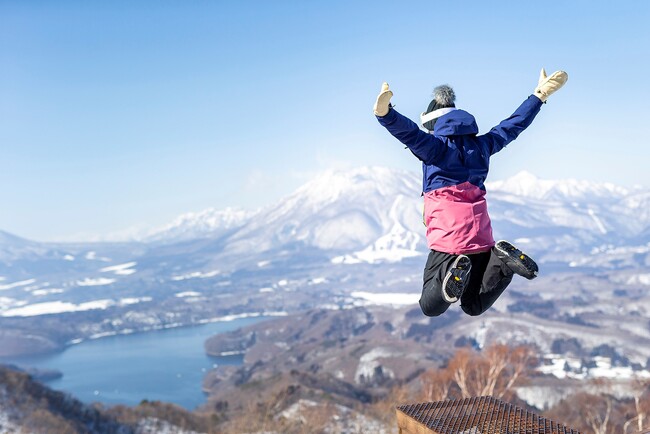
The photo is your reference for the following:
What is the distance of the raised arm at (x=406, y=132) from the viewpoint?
3.52 metres

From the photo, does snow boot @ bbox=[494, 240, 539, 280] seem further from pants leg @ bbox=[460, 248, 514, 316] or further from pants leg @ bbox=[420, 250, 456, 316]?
pants leg @ bbox=[420, 250, 456, 316]

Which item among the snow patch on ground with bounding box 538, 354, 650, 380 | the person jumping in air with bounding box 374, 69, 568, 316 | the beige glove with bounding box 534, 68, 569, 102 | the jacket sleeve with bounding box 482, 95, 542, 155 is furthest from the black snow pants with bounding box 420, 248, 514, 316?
the snow patch on ground with bounding box 538, 354, 650, 380

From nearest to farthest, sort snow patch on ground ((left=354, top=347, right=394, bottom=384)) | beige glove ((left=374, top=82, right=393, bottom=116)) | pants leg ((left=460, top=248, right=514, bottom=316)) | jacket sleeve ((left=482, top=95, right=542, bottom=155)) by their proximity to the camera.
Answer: beige glove ((left=374, top=82, right=393, bottom=116)), pants leg ((left=460, top=248, right=514, bottom=316)), jacket sleeve ((left=482, top=95, right=542, bottom=155)), snow patch on ground ((left=354, top=347, right=394, bottom=384))

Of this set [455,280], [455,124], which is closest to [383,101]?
[455,124]

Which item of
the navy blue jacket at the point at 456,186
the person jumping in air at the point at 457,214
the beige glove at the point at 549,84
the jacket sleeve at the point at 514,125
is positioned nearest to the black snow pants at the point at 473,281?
the person jumping in air at the point at 457,214

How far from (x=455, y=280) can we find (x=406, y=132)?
1.05 m

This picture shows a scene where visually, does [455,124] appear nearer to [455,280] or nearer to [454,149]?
[454,149]

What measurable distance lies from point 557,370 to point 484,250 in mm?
112371

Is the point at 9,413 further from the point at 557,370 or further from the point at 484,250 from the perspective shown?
the point at 557,370

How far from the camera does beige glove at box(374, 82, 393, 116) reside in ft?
11.4

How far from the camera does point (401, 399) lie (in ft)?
153

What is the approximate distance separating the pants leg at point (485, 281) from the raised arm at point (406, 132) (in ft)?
2.78

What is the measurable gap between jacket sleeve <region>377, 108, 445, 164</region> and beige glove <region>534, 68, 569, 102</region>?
1.03m

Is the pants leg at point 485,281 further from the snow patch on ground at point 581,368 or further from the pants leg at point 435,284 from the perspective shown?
the snow patch on ground at point 581,368
